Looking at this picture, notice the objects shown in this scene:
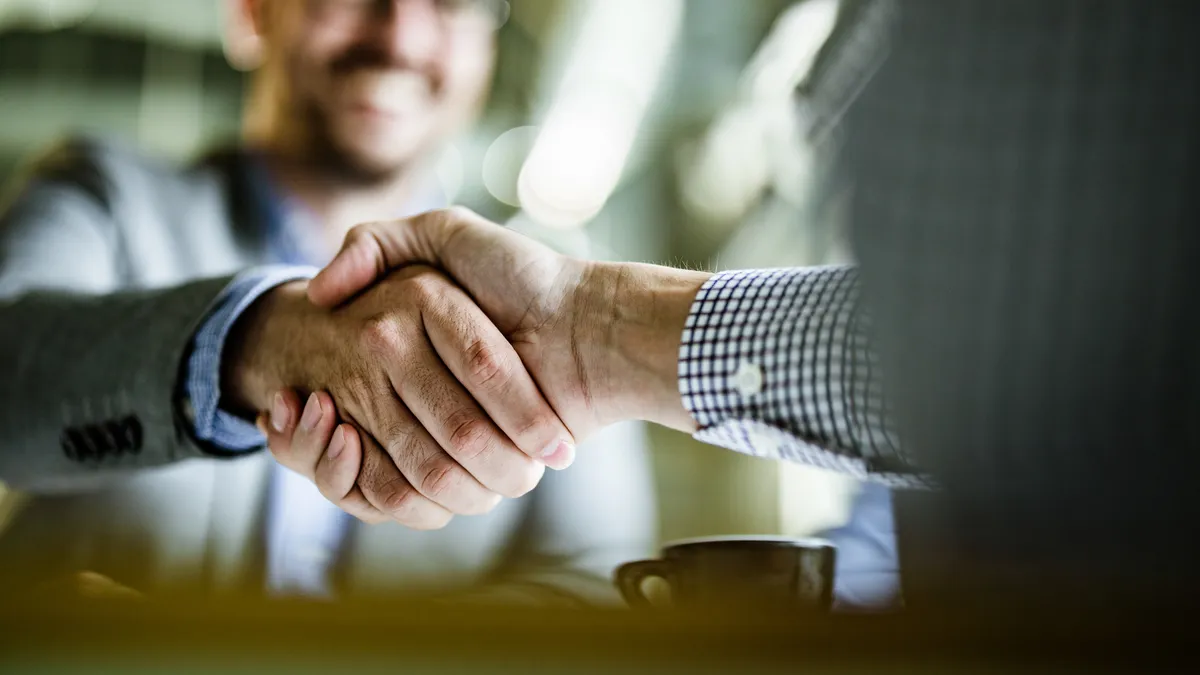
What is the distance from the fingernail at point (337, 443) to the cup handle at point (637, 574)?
0.97 ft

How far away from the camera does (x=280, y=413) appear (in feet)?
2.30

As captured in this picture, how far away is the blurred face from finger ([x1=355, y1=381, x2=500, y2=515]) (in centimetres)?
85

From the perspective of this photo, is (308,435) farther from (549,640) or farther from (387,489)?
(549,640)

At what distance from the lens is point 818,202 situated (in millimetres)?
1678

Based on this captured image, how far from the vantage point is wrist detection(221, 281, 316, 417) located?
723 millimetres

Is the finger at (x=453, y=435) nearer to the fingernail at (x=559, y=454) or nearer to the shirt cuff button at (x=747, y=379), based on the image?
the fingernail at (x=559, y=454)

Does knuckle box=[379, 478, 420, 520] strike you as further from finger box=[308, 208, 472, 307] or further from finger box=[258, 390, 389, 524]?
finger box=[308, 208, 472, 307]

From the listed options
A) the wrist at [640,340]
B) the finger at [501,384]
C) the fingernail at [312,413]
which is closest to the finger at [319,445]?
the fingernail at [312,413]

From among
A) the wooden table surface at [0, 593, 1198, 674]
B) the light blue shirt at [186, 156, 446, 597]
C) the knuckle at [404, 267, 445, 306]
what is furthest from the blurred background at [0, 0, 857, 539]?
the wooden table surface at [0, 593, 1198, 674]

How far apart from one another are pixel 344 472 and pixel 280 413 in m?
0.07

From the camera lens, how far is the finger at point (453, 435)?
2.17ft

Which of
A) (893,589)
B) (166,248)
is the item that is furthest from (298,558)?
(893,589)

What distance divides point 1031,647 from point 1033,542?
10cm

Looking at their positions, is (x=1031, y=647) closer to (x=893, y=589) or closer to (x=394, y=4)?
(x=893, y=589)
